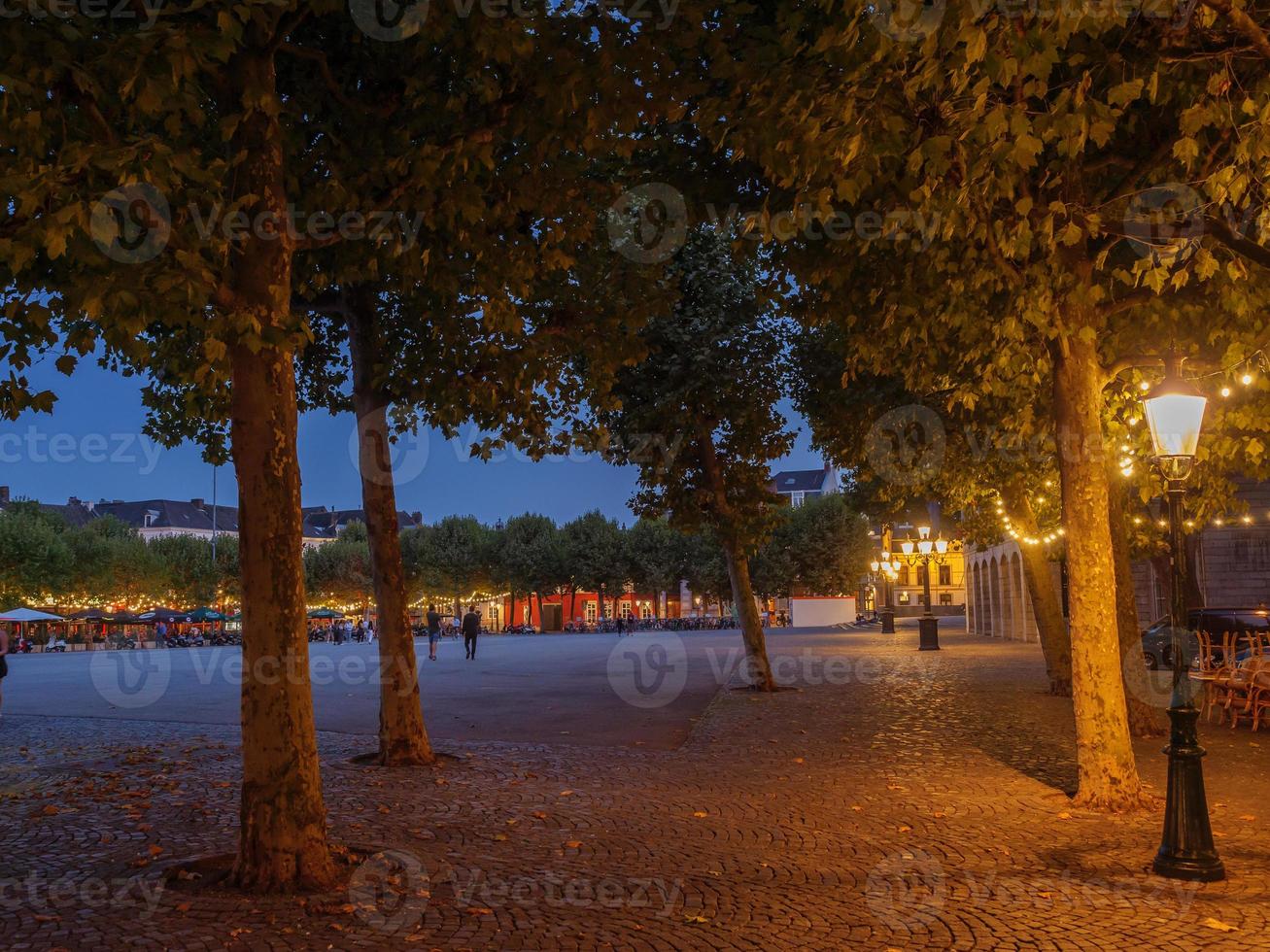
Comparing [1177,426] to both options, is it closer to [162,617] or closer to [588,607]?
[162,617]

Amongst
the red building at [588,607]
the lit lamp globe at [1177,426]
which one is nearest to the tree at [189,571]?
the red building at [588,607]

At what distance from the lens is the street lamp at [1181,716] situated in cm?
692

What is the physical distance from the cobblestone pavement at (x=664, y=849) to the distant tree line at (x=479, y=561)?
6588 centimetres

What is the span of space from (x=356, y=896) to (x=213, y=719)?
12767mm

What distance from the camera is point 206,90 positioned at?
945 cm

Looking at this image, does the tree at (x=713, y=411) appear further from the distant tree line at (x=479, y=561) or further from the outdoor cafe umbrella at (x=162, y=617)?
the distant tree line at (x=479, y=561)

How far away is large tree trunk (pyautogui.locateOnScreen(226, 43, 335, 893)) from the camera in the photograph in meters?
6.73

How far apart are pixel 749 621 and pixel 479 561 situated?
75335 mm

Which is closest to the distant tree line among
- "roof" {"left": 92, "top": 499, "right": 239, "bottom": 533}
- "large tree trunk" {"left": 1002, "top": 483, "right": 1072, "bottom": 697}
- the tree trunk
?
"roof" {"left": 92, "top": 499, "right": 239, "bottom": 533}

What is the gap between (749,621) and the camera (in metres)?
21.1

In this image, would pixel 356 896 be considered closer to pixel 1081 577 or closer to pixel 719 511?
pixel 1081 577

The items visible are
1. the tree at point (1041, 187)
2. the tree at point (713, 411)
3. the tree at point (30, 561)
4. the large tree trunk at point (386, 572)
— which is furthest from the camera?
the tree at point (30, 561)

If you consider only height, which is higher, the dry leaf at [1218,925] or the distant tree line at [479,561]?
the distant tree line at [479,561]

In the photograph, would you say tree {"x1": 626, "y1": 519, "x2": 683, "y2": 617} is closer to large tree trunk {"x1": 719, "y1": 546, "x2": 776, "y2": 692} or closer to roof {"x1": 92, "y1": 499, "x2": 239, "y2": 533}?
large tree trunk {"x1": 719, "y1": 546, "x2": 776, "y2": 692}
